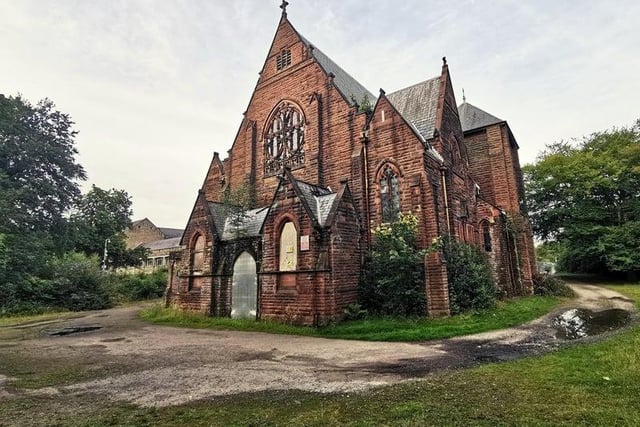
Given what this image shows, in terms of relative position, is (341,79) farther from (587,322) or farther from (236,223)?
(587,322)

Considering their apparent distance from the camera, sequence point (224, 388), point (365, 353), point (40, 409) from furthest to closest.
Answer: point (365, 353)
point (224, 388)
point (40, 409)

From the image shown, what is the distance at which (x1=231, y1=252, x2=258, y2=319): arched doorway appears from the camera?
14820 mm

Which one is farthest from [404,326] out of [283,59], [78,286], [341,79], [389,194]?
[78,286]

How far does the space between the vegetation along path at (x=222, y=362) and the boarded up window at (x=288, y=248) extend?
119 inches

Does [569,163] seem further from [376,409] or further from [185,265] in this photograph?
[376,409]

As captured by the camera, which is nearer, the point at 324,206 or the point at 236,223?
the point at 324,206

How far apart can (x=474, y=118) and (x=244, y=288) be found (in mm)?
21833

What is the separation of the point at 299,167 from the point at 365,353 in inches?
484

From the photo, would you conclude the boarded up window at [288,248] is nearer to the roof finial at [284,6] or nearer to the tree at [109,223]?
the roof finial at [284,6]

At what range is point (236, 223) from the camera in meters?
16.8

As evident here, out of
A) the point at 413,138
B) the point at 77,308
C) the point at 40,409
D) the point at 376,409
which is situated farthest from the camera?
the point at 77,308

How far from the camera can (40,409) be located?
4.74 meters

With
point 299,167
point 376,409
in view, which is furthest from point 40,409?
point 299,167

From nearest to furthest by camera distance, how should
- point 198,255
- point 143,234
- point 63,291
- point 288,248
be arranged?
point 288,248 → point 198,255 → point 63,291 → point 143,234
